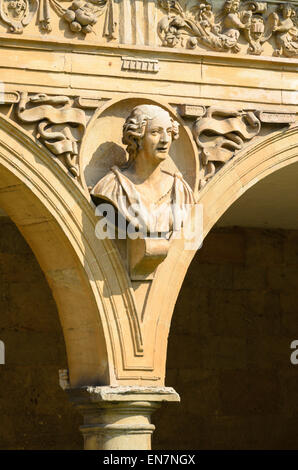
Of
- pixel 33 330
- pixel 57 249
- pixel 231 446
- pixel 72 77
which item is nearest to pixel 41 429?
pixel 33 330

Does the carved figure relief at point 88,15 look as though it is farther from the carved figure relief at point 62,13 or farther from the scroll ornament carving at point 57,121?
the scroll ornament carving at point 57,121


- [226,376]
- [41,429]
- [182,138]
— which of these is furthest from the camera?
[226,376]

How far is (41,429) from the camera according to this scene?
9.39m

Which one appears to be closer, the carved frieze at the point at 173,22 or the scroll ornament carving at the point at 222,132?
the carved frieze at the point at 173,22

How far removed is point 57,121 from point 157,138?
0.59 metres

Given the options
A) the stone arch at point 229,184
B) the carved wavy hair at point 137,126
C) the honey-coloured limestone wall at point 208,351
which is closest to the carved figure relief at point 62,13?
the carved wavy hair at point 137,126

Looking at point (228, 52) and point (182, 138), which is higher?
point (228, 52)

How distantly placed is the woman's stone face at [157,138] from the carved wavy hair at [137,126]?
2 cm

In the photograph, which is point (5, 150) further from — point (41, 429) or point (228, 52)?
point (41, 429)

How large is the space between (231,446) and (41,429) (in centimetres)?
165

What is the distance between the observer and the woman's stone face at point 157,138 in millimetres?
6883

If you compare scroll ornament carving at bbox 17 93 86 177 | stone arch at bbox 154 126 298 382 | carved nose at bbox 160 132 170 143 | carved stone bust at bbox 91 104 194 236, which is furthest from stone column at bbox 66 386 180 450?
carved nose at bbox 160 132 170 143

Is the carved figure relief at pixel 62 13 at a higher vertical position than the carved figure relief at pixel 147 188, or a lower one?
higher
